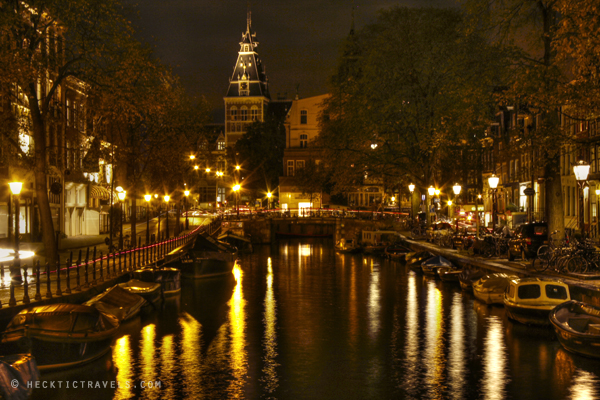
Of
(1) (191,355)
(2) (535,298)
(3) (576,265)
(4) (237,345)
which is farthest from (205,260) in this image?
(2) (535,298)

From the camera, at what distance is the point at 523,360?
64.7ft

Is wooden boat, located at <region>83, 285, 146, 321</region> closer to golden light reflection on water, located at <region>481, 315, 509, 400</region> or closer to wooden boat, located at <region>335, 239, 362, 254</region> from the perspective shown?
golden light reflection on water, located at <region>481, 315, 509, 400</region>

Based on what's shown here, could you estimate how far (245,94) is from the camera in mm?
154000

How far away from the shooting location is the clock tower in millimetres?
152625

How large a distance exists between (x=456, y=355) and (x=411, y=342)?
2.36 m

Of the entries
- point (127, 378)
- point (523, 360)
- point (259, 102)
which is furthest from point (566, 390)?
point (259, 102)

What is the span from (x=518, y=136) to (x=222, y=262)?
21637 mm

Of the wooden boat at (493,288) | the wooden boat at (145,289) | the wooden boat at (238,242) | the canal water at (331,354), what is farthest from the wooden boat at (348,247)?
the wooden boat at (145,289)

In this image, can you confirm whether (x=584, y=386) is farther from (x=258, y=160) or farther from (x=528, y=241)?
(x=258, y=160)

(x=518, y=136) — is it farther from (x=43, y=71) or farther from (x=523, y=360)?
(x=43, y=71)

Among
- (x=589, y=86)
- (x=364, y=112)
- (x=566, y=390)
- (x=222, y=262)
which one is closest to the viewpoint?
(x=566, y=390)

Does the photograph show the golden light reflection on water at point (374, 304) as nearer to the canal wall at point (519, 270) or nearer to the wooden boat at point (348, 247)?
the canal wall at point (519, 270)

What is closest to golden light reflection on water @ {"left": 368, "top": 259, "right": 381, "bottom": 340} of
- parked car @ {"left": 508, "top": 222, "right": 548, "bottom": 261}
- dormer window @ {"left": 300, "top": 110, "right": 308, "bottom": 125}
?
parked car @ {"left": 508, "top": 222, "right": 548, "bottom": 261}

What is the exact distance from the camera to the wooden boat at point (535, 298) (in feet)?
75.0
